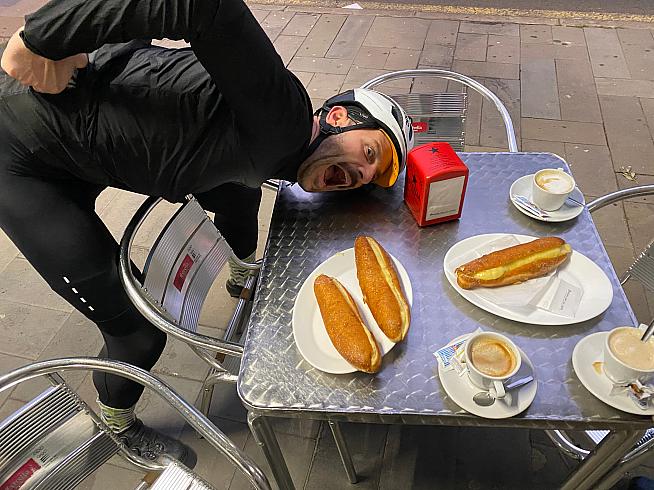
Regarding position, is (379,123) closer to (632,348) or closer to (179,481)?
(632,348)

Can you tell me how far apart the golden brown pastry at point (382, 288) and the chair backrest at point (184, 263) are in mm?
457

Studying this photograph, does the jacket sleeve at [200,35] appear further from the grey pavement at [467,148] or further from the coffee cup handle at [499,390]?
the grey pavement at [467,148]

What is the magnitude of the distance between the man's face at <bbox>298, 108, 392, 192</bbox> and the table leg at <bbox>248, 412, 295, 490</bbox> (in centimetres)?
62

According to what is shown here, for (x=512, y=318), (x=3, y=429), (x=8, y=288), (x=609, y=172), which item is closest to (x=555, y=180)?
(x=512, y=318)

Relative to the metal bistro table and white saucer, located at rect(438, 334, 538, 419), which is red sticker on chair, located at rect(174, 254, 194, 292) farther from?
white saucer, located at rect(438, 334, 538, 419)

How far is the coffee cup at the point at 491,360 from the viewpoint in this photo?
956mm

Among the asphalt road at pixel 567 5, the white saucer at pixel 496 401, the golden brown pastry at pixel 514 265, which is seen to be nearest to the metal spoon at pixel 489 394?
the white saucer at pixel 496 401

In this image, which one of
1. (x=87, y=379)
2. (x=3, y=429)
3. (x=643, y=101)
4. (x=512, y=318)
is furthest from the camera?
(x=643, y=101)

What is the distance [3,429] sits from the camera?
1009 millimetres

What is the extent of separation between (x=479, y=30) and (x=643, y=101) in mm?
1374

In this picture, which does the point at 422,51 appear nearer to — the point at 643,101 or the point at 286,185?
the point at 643,101

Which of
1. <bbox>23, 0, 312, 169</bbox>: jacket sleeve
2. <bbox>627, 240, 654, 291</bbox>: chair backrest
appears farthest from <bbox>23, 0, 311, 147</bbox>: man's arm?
<bbox>627, 240, 654, 291</bbox>: chair backrest

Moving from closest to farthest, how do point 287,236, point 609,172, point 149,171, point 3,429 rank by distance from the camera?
point 3,429 → point 149,171 → point 287,236 → point 609,172

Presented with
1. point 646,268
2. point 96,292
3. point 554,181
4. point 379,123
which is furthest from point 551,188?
point 96,292
